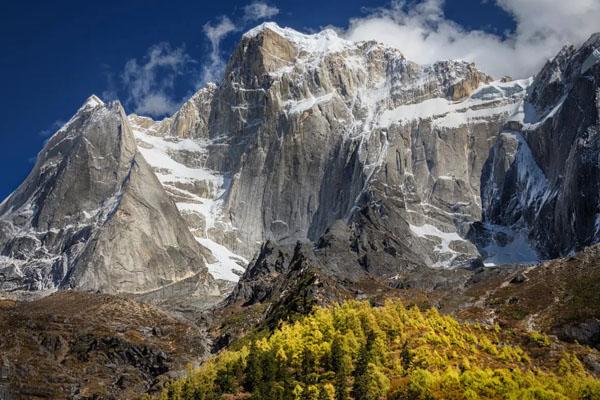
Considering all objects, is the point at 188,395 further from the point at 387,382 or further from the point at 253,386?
the point at 387,382

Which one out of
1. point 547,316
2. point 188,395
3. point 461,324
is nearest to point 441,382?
point 188,395

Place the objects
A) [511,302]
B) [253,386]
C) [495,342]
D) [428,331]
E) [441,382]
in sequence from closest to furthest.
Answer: [441,382] < [253,386] < [428,331] < [495,342] < [511,302]

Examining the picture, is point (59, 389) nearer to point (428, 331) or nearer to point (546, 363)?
point (428, 331)

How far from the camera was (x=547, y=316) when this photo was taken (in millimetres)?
183250

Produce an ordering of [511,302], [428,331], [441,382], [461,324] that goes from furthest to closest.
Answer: [511,302] → [461,324] → [428,331] → [441,382]

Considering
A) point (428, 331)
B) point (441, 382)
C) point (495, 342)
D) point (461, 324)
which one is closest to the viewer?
point (441, 382)

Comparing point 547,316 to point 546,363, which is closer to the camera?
point 546,363

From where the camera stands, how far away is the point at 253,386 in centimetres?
13275

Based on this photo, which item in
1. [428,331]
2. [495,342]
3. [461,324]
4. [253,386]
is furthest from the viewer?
[461,324]

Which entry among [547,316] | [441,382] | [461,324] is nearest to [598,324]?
[547,316]

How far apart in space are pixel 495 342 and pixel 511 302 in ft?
133

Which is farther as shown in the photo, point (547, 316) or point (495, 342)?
point (547, 316)

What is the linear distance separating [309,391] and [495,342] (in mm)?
53397

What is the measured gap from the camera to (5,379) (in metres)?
168
